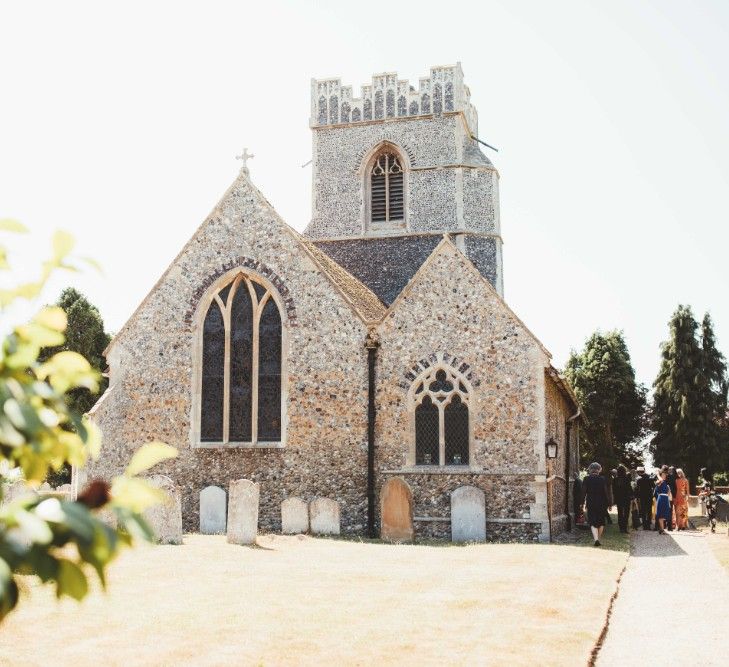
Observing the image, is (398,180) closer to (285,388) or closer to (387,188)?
(387,188)

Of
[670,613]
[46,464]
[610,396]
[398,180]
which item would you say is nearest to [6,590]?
[46,464]

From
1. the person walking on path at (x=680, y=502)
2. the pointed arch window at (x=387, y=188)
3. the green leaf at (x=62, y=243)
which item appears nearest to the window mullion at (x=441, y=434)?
the person walking on path at (x=680, y=502)

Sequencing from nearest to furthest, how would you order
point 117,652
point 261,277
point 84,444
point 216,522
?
1. point 84,444
2. point 117,652
3. point 216,522
4. point 261,277

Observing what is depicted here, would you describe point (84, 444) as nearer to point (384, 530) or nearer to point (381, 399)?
point (384, 530)

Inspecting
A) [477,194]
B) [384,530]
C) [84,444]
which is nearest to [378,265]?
[477,194]

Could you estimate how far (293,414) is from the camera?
18.6 meters

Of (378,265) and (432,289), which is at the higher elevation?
(378,265)

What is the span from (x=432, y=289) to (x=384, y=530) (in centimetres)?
502

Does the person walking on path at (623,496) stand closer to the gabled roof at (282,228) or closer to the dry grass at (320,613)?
the gabled roof at (282,228)

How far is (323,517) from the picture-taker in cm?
1719

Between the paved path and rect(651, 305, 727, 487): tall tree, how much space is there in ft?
75.8

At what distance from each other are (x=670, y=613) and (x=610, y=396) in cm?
3244

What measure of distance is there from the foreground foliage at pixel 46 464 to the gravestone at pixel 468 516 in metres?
15.3

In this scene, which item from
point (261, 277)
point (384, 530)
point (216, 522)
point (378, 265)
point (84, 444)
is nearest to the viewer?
point (84, 444)
